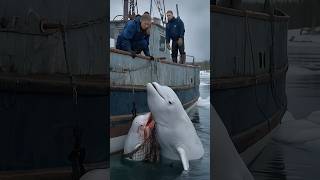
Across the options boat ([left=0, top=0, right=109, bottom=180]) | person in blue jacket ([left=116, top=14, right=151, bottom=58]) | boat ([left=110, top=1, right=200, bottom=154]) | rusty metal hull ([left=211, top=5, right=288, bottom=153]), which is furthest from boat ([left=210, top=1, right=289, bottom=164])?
boat ([left=0, top=0, right=109, bottom=180])

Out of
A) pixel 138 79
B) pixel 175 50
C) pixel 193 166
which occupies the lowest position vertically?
pixel 193 166

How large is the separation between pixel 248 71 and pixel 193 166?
51 centimetres

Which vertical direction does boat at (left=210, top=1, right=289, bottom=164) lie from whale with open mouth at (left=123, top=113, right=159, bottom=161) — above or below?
above

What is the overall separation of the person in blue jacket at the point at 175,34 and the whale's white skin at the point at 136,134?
0.32 meters

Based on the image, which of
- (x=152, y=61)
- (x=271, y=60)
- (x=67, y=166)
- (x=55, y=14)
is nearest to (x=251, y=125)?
(x=271, y=60)

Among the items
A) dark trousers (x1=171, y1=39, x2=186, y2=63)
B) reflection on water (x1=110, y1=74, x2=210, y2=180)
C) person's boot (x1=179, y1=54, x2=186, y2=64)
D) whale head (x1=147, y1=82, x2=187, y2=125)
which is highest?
dark trousers (x1=171, y1=39, x2=186, y2=63)

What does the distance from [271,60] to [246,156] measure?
0.46 metres

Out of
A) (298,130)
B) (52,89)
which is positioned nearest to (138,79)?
(52,89)

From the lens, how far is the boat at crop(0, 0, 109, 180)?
211 cm

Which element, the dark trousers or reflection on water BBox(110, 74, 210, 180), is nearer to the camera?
reflection on water BBox(110, 74, 210, 180)

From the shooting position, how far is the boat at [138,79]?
2.15 metres

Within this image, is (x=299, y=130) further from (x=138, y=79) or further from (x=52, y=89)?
(x=52, y=89)

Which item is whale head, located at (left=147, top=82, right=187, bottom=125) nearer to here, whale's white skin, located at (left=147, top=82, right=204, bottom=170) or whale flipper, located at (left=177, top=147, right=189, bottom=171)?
whale's white skin, located at (left=147, top=82, right=204, bottom=170)

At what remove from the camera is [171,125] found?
2.19 metres
